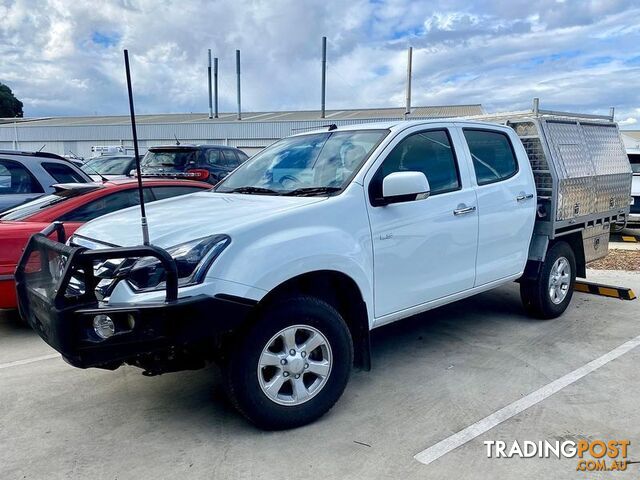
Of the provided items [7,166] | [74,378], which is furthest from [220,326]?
[7,166]

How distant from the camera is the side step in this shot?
623cm

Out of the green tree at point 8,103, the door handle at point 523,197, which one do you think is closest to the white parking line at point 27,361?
the door handle at point 523,197

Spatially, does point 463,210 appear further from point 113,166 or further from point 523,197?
point 113,166

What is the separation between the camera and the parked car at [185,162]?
37.4ft

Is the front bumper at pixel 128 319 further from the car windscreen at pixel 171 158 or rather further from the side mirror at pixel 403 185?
the car windscreen at pixel 171 158

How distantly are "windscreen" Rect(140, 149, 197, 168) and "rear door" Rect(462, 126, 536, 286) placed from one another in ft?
26.4

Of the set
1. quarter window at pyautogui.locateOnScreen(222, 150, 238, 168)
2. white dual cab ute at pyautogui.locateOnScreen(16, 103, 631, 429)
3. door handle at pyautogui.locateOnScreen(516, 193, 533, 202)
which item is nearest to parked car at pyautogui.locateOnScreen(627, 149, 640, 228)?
white dual cab ute at pyautogui.locateOnScreen(16, 103, 631, 429)

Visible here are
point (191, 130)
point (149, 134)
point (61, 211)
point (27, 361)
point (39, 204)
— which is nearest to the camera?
point (27, 361)

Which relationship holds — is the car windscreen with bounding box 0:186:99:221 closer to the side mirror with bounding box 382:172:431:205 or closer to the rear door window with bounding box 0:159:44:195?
the rear door window with bounding box 0:159:44:195

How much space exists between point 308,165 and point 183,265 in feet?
5.08

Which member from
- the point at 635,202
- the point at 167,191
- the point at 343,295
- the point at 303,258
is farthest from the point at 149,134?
the point at 303,258

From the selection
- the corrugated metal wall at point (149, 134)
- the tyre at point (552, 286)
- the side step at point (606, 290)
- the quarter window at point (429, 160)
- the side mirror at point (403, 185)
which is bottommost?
the side step at point (606, 290)

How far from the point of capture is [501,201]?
4621 millimetres

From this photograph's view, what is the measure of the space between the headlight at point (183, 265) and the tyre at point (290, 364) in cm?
47
